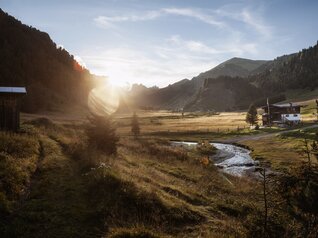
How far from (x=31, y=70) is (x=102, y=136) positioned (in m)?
158

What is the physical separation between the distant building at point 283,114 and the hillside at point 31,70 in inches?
3718

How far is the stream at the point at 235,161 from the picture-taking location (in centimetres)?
4472

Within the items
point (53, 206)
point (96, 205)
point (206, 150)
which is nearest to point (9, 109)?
point (53, 206)

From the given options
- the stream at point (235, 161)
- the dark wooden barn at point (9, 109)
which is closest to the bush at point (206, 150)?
the stream at point (235, 161)

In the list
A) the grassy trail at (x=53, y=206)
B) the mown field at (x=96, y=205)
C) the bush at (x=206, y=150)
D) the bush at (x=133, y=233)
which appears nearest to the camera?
the bush at (x=133, y=233)

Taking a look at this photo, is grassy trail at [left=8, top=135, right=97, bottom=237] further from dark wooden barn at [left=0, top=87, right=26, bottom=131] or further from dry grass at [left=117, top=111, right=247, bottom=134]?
dry grass at [left=117, top=111, right=247, bottom=134]

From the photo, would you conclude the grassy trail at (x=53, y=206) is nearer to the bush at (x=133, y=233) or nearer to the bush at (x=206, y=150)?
the bush at (x=133, y=233)

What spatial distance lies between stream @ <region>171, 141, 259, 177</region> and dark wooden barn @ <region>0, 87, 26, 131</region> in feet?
90.3

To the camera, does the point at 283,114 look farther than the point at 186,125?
No

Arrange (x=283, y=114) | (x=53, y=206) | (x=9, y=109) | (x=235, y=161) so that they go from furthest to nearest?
1. (x=283, y=114)
2. (x=235, y=161)
3. (x=9, y=109)
4. (x=53, y=206)

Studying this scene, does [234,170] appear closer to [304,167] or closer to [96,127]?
[96,127]

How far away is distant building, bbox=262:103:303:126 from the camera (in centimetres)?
10406

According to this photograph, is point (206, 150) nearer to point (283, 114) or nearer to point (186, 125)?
point (283, 114)

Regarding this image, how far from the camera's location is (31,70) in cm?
17325
